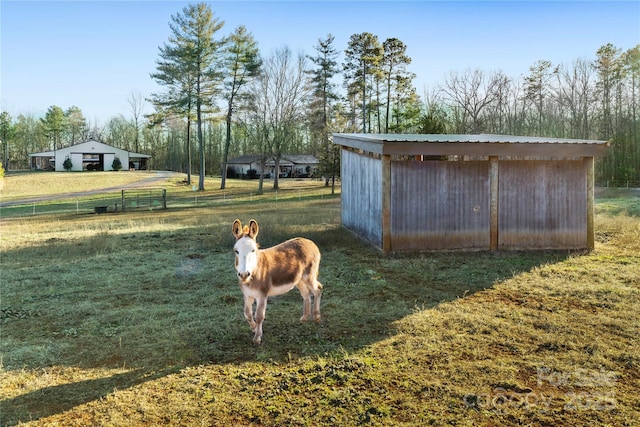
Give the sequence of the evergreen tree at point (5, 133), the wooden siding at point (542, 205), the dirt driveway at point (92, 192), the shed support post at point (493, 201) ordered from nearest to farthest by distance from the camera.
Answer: the shed support post at point (493, 201) < the wooden siding at point (542, 205) < the dirt driveway at point (92, 192) < the evergreen tree at point (5, 133)

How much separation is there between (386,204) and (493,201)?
3131mm

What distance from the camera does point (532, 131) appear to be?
181ft

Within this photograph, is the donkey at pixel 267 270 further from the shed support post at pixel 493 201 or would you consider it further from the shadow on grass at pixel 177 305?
the shed support post at pixel 493 201

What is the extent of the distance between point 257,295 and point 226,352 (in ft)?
3.03

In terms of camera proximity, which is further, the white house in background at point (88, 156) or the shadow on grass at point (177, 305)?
the white house in background at point (88, 156)

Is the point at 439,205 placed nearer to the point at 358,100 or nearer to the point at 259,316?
the point at 259,316

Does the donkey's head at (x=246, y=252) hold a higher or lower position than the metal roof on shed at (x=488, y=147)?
lower

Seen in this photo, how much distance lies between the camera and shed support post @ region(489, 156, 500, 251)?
14.1 meters

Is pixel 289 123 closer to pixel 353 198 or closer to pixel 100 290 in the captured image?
pixel 353 198

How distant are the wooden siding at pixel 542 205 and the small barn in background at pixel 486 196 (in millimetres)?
29

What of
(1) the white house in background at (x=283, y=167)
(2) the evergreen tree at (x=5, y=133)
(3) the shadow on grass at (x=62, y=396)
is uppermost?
(2) the evergreen tree at (x=5, y=133)

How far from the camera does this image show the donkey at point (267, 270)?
5906 millimetres

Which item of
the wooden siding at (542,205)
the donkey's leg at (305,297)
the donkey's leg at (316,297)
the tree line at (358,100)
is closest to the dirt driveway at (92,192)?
the tree line at (358,100)

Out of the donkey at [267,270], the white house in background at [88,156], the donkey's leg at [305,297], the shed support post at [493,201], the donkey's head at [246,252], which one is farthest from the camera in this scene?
the white house in background at [88,156]
